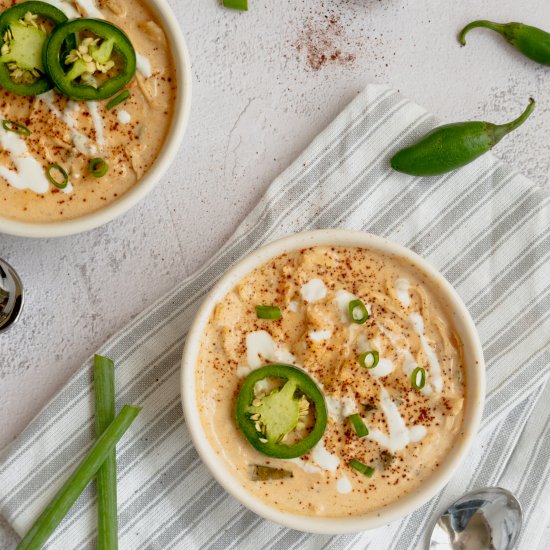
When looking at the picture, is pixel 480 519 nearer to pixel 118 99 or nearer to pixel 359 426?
pixel 359 426

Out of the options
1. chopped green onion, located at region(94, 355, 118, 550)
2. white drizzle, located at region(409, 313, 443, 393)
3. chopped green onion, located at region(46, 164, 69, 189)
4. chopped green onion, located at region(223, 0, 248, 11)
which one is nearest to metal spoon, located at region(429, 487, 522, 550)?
white drizzle, located at region(409, 313, 443, 393)

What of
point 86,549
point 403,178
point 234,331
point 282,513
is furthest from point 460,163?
point 86,549

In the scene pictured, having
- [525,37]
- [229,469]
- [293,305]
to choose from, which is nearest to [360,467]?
[229,469]

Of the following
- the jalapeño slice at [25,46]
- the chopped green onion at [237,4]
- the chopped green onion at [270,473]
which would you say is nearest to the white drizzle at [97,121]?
the jalapeño slice at [25,46]

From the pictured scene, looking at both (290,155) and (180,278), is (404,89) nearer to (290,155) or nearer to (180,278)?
(290,155)

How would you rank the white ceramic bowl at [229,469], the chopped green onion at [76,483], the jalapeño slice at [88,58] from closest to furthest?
the jalapeño slice at [88,58], the white ceramic bowl at [229,469], the chopped green onion at [76,483]

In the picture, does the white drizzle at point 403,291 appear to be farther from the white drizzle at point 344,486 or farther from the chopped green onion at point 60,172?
the chopped green onion at point 60,172
